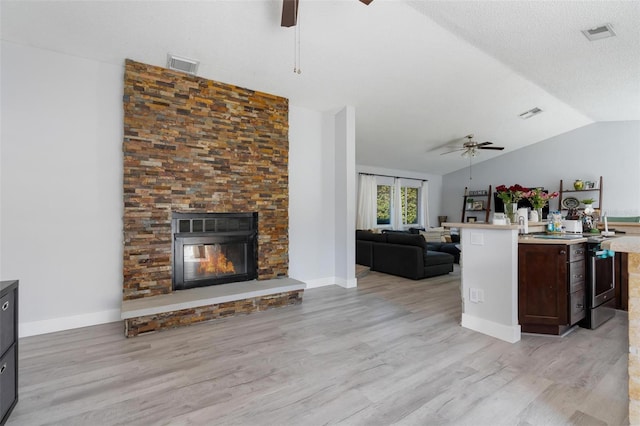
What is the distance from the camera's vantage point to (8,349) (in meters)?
1.76

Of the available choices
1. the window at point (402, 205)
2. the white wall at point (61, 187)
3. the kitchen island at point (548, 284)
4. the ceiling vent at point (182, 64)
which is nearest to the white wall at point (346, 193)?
the ceiling vent at point (182, 64)

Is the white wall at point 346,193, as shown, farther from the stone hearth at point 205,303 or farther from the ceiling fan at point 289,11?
the ceiling fan at point 289,11

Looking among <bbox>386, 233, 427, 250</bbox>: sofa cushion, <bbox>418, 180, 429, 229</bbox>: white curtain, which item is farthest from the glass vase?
<bbox>418, 180, 429, 229</bbox>: white curtain

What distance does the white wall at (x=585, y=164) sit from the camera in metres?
6.79

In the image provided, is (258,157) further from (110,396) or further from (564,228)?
(564,228)

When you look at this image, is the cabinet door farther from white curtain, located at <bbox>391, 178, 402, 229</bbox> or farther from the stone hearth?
white curtain, located at <bbox>391, 178, 402, 229</bbox>

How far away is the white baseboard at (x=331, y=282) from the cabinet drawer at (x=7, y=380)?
3.30m

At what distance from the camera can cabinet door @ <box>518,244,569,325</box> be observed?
2797mm

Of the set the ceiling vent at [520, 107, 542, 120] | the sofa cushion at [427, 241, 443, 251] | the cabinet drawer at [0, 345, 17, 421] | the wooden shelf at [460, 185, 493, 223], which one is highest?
the ceiling vent at [520, 107, 542, 120]

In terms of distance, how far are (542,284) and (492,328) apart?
618mm

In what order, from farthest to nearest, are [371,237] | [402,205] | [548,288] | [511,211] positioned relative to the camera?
[402,205], [371,237], [511,211], [548,288]

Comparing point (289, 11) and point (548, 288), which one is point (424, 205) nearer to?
point (548, 288)

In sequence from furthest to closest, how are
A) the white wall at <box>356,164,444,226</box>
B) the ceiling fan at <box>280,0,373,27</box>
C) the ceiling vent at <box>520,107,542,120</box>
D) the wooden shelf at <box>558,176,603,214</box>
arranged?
the white wall at <box>356,164,444,226</box> < the wooden shelf at <box>558,176,603,214</box> < the ceiling vent at <box>520,107,542,120</box> < the ceiling fan at <box>280,0,373,27</box>

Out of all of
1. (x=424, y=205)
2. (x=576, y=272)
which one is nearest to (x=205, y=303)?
(x=576, y=272)
